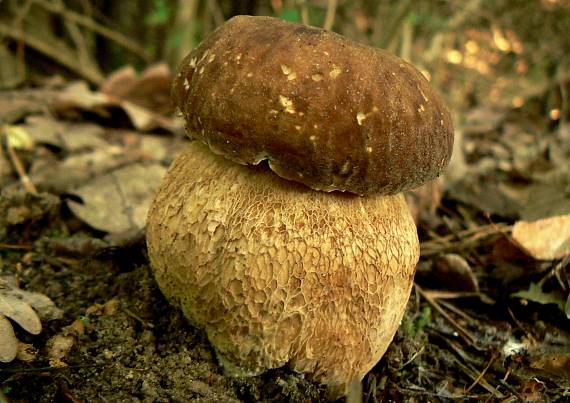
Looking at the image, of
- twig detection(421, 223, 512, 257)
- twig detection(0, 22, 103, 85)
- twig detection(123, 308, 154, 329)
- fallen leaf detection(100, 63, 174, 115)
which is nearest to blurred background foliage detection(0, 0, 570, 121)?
twig detection(0, 22, 103, 85)

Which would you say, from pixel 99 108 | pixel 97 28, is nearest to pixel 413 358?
pixel 99 108

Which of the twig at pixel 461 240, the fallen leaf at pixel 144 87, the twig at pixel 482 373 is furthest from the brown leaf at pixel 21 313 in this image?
the fallen leaf at pixel 144 87

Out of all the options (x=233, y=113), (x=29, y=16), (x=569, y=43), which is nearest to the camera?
(x=233, y=113)

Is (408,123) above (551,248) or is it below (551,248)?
above

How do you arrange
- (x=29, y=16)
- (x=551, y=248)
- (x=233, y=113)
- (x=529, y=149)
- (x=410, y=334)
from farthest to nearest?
(x=29, y=16), (x=529, y=149), (x=551, y=248), (x=410, y=334), (x=233, y=113)

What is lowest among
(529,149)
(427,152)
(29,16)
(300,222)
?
(529,149)

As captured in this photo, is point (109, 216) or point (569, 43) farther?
point (569, 43)

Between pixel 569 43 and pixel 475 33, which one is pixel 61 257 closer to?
pixel 569 43

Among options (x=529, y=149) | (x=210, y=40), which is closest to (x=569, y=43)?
(x=529, y=149)
